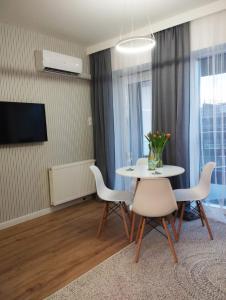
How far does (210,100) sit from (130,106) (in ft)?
4.23

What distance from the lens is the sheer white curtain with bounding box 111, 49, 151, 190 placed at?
3.78 metres

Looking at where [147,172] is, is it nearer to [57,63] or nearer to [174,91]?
[174,91]

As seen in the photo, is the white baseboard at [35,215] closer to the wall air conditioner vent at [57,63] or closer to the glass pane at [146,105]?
the glass pane at [146,105]

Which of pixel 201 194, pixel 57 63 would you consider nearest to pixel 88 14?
pixel 57 63

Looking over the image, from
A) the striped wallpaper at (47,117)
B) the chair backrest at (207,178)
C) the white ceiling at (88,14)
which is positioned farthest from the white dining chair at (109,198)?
the white ceiling at (88,14)

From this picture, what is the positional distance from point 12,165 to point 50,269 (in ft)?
5.36

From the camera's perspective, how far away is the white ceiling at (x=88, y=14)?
9.18 feet

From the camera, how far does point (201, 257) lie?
2.35 m

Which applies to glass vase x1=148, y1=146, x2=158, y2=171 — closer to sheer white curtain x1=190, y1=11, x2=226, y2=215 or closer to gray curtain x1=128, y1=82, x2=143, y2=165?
sheer white curtain x1=190, y1=11, x2=226, y2=215

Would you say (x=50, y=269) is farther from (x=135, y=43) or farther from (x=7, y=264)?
(x=135, y=43)

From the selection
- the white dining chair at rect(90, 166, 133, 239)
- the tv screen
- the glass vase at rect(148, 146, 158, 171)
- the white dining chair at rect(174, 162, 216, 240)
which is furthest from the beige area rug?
the tv screen

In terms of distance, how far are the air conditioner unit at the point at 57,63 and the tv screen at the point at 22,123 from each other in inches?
22.8

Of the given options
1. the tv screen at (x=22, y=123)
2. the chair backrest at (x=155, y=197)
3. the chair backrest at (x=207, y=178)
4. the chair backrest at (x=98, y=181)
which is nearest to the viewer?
the chair backrest at (x=155, y=197)

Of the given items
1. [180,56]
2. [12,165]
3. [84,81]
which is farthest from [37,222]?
[180,56]
